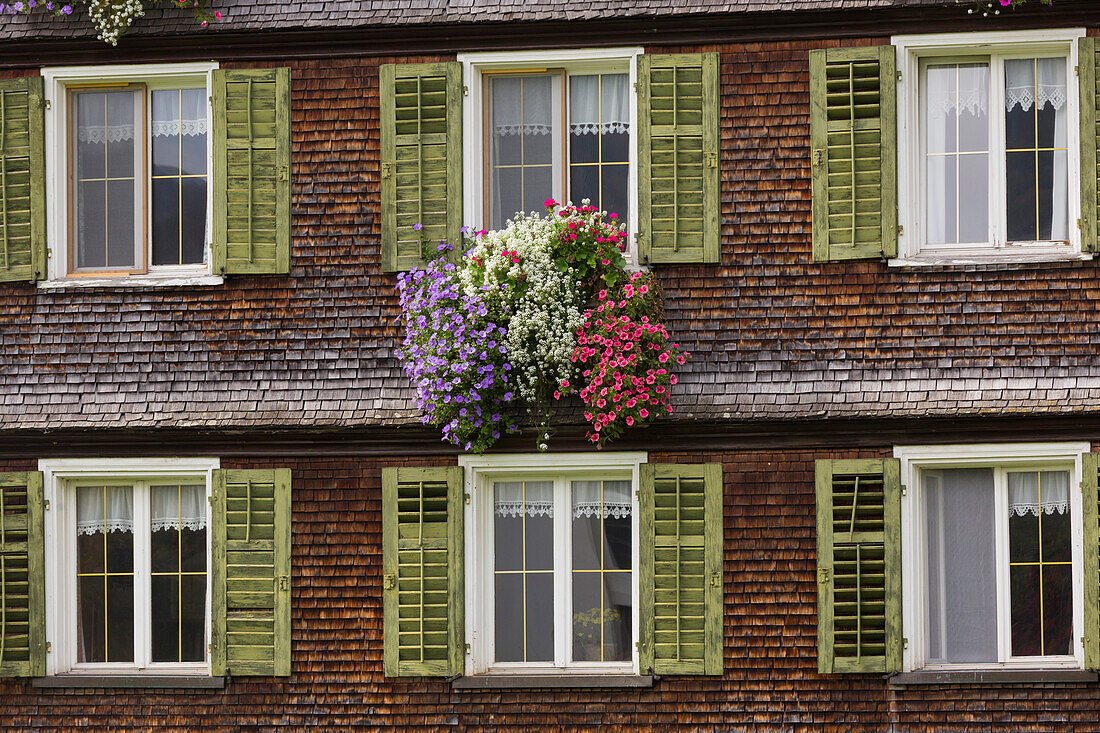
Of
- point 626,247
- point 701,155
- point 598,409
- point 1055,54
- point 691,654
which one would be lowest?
point 691,654

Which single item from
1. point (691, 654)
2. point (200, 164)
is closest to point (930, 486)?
point (691, 654)

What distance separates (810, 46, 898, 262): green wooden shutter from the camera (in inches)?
362

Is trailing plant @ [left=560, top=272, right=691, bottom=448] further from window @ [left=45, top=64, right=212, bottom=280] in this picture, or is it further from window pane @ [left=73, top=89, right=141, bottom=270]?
window pane @ [left=73, top=89, right=141, bottom=270]

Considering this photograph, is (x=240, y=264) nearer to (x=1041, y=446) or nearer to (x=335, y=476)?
(x=335, y=476)

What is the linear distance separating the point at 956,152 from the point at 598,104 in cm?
269

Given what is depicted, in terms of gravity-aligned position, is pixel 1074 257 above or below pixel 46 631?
above

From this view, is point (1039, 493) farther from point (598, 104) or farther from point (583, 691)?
point (598, 104)

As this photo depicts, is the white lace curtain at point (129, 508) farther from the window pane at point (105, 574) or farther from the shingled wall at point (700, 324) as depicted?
the shingled wall at point (700, 324)

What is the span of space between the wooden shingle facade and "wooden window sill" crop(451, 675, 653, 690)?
0.12 ft

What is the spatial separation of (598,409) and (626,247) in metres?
1.34

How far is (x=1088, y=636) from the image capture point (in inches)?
348

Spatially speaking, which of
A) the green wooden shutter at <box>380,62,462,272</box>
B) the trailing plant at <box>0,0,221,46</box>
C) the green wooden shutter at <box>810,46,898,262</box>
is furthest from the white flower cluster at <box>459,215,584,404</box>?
the trailing plant at <box>0,0,221,46</box>

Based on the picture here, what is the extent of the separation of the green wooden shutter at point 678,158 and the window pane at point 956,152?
5.28 feet

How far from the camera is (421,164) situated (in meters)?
9.50
